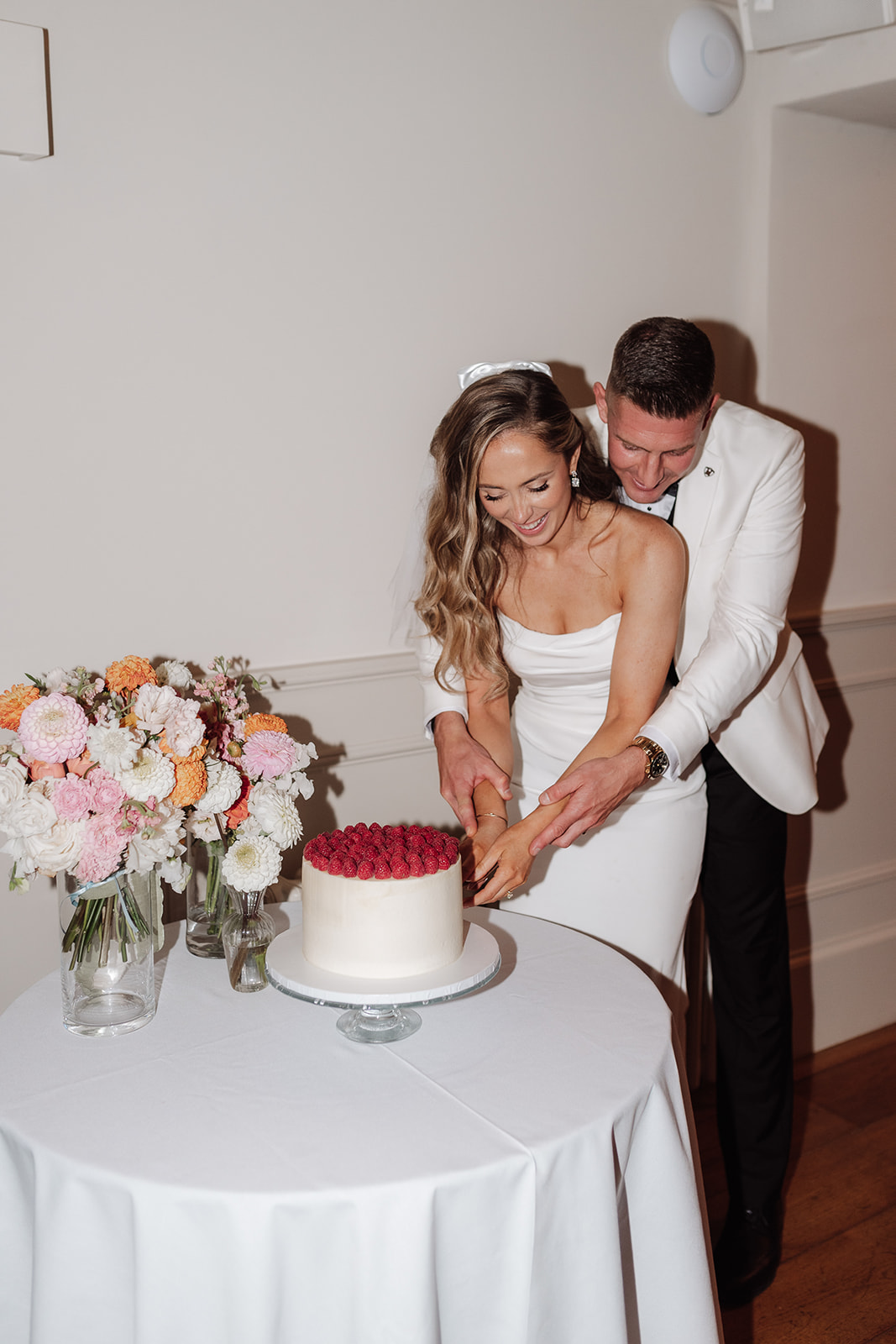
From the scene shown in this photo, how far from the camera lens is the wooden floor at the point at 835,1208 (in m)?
2.26

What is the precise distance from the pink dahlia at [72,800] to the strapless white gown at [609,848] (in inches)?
40.1

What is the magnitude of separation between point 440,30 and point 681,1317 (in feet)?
8.00

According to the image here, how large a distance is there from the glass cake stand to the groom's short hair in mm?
951

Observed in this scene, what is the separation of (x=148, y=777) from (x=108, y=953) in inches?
10.5

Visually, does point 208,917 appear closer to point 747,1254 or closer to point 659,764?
point 659,764

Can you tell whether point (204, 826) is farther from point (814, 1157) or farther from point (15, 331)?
point (814, 1157)

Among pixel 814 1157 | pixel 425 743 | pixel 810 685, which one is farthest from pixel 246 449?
pixel 814 1157

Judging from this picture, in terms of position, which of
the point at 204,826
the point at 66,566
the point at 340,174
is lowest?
the point at 204,826

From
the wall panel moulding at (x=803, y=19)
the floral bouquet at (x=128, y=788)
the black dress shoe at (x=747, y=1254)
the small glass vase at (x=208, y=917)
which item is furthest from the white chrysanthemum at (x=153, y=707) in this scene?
the wall panel moulding at (x=803, y=19)

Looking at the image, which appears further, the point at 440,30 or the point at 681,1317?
the point at 440,30

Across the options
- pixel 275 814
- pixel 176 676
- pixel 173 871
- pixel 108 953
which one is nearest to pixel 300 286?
pixel 176 676

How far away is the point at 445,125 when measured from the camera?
250 cm

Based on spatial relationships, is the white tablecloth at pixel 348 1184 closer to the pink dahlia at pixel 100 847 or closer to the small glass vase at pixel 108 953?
the small glass vase at pixel 108 953

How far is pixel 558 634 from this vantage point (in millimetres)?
2227
